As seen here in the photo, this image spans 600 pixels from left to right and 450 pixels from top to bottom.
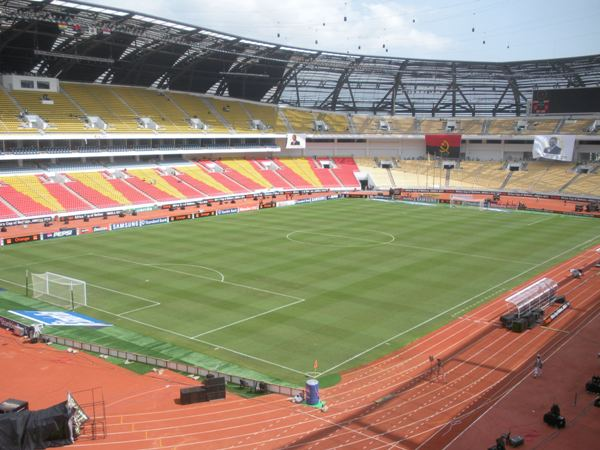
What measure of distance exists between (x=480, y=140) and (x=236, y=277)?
67484mm

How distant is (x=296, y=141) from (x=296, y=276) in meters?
54.1

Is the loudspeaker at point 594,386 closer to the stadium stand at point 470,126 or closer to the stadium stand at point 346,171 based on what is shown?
the stadium stand at point 346,171

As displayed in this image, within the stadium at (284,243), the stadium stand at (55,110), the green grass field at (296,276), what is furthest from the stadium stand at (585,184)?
the stadium stand at (55,110)

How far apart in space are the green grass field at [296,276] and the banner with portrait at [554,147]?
83.7ft

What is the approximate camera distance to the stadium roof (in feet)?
169

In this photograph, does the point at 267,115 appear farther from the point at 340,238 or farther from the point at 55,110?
the point at 340,238

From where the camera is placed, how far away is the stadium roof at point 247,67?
5156 cm

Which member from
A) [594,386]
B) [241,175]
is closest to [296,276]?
[594,386]

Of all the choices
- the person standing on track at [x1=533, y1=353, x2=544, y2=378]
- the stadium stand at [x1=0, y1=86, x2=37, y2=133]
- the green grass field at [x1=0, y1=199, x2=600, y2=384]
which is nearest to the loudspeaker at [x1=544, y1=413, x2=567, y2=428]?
the person standing on track at [x1=533, y1=353, x2=544, y2=378]

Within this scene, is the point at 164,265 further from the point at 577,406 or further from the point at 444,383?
the point at 577,406

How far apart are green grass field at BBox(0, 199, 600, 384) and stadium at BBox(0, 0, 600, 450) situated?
21 centimetres

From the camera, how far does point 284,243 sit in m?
41.7

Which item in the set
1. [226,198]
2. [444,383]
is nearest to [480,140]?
[226,198]

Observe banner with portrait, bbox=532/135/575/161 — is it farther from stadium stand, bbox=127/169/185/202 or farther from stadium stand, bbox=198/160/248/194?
stadium stand, bbox=127/169/185/202
